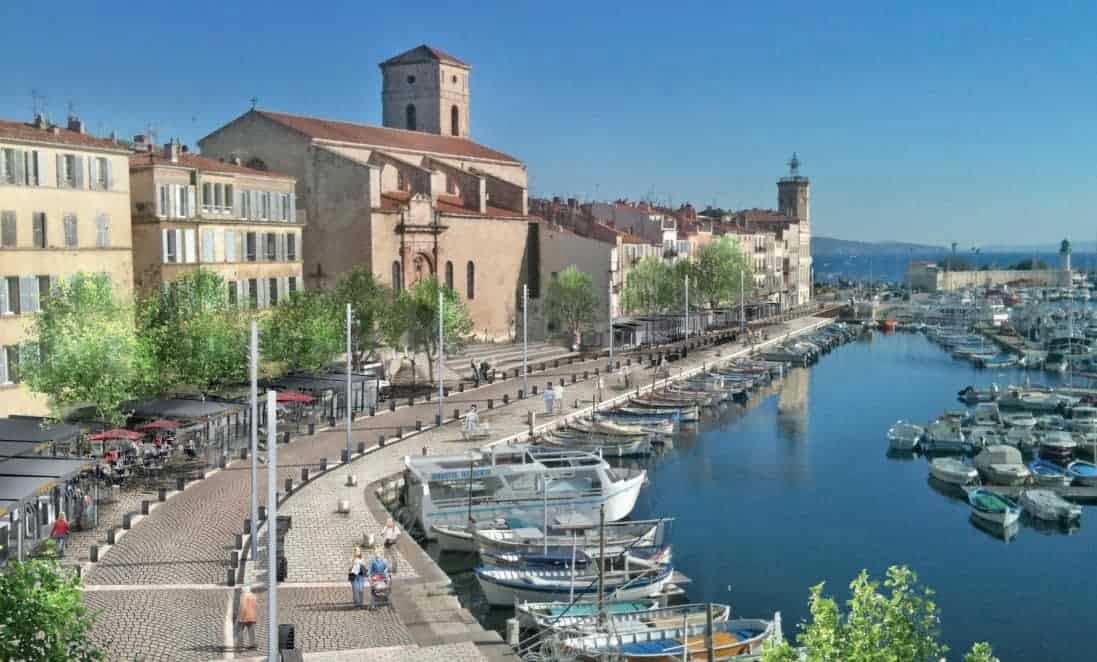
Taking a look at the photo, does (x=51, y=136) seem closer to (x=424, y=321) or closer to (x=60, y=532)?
(x=424, y=321)

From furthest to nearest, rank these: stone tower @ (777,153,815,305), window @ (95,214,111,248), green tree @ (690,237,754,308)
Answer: stone tower @ (777,153,815,305) < green tree @ (690,237,754,308) < window @ (95,214,111,248)

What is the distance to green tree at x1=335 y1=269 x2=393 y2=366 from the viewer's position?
56.5 m

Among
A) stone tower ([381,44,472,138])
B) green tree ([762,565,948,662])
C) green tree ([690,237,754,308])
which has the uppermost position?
stone tower ([381,44,472,138])

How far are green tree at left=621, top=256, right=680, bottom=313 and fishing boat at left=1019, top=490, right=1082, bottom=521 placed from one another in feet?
162

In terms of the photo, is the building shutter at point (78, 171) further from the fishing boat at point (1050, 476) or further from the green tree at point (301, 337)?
the fishing boat at point (1050, 476)

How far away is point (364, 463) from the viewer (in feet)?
133

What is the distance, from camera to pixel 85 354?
118ft

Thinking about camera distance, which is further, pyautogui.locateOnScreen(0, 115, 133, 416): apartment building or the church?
the church

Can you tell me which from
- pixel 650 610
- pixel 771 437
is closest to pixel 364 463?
pixel 650 610

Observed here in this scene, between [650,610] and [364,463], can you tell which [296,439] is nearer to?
[364,463]

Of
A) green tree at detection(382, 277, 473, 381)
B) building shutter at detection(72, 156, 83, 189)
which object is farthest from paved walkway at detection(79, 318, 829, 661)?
green tree at detection(382, 277, 473, 381)

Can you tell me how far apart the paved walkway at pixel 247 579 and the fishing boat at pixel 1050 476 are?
25.0 metres

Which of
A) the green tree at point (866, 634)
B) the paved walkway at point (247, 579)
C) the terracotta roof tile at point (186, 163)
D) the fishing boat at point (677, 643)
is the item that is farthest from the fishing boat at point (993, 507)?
the terracotta roof tile at point (186, 163)

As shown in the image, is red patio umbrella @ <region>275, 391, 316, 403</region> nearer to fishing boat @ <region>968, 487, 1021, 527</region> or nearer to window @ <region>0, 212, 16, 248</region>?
window @ <region>0, 212, 16, 248</region>
